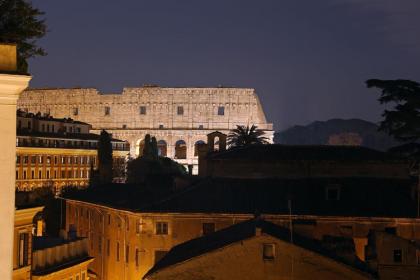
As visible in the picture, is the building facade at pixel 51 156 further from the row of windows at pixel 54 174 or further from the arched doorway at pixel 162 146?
the arched doorway at pixel 162 146

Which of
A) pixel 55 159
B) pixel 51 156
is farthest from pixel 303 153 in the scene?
pixel 55 159

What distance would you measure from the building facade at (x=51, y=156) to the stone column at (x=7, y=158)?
219ft

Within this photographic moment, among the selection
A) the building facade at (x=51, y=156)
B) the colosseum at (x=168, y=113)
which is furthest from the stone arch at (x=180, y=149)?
the building facade at (x=51, y=156)

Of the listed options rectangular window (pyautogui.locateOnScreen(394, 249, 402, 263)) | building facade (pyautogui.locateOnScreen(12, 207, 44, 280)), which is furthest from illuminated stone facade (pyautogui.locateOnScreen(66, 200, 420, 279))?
building facade (pyautogui.locateOnScreen(12, 207, 44, 280))

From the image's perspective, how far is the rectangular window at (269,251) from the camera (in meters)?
19.3

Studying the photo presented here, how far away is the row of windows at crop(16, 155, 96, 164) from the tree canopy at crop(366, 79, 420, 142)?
49.3m

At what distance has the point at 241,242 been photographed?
19406 millimetres

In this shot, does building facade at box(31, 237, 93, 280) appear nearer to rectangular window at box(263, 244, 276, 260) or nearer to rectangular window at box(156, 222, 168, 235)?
rectangular window at box(156, 222, 168, 235)

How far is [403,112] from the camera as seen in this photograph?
31891mm

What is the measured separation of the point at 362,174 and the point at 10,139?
1113 inches

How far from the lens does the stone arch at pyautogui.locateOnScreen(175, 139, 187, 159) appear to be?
135875 millimetres

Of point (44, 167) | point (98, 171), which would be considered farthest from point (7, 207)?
point (44, 167)

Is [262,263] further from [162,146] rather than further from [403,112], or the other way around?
[162,146]

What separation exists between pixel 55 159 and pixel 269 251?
64.8 meters
